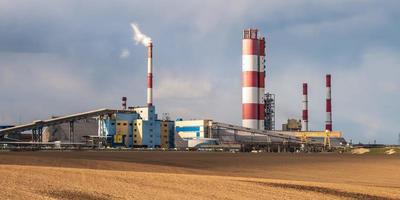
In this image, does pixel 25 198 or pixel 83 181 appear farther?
pixel 83 181

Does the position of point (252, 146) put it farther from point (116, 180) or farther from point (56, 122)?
point (116, 180)

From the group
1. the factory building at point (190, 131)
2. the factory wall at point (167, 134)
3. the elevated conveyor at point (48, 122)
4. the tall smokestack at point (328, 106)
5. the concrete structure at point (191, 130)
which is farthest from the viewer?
the tall smokestack at point (328, 106)

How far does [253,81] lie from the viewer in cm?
13812

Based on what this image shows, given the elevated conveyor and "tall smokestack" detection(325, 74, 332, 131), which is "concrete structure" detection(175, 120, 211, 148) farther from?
"tall smokestack" detection(325, 74, 332, 131)

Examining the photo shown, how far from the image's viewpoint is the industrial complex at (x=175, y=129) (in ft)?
408

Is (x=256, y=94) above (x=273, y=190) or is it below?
above

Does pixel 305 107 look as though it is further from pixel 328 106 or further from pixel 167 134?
pixel 167 134

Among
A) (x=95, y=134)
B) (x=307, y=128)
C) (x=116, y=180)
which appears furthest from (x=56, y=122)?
(x=116, y=180)

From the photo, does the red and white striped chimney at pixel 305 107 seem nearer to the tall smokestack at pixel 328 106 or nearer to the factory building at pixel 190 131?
the tall smokestack at pixel 328 106

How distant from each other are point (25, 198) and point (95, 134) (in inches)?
4772

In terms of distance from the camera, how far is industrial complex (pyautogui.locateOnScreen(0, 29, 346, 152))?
12450 cm

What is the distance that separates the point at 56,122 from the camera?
12512 cm

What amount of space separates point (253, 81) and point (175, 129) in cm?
2389

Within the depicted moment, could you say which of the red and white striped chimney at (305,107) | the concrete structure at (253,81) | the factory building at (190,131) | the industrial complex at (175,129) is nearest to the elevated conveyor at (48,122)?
the industrial complex at (175,129)
